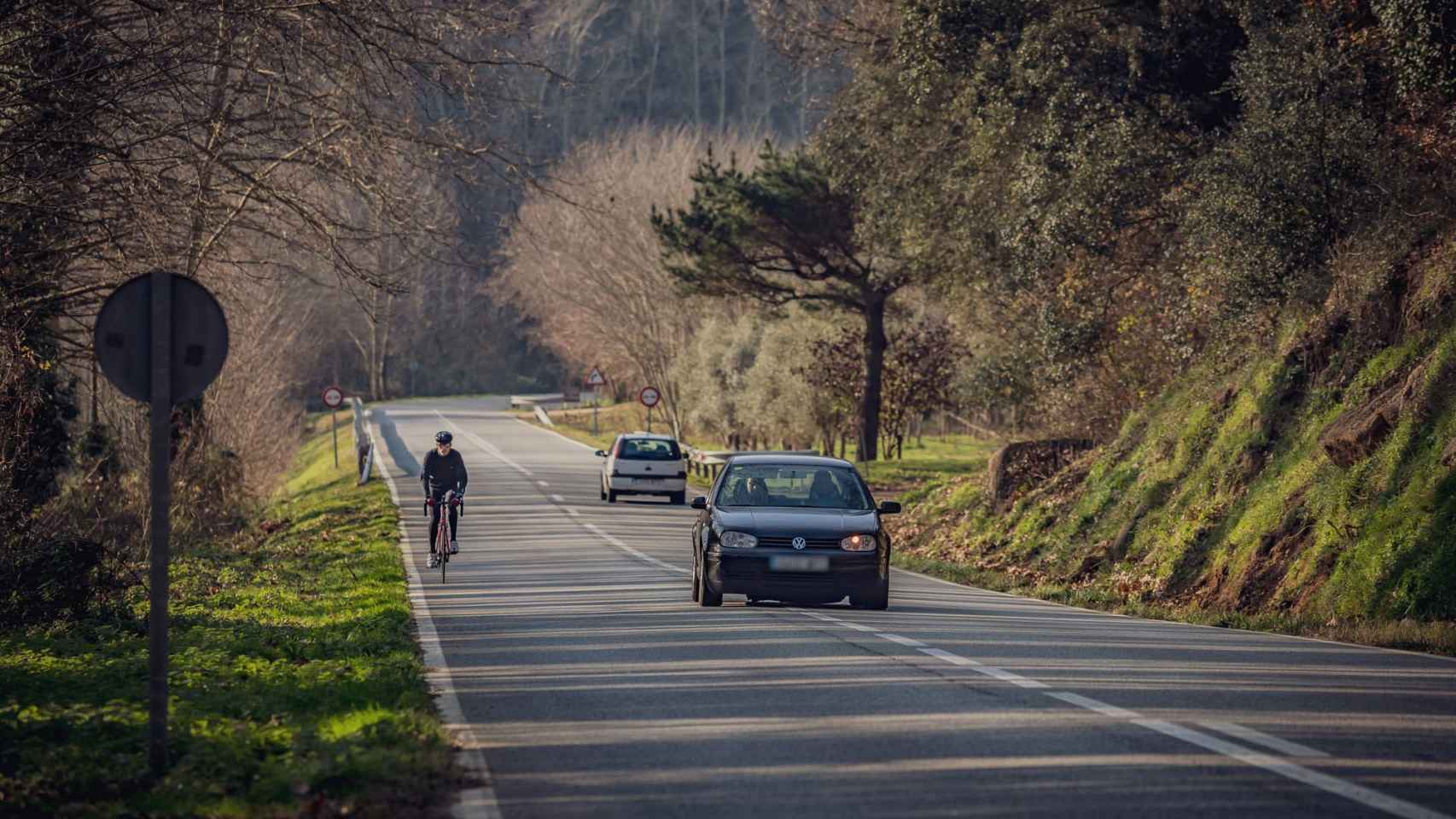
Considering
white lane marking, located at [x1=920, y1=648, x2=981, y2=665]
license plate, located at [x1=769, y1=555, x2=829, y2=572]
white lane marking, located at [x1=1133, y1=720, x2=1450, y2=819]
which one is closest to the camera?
white lane marking, located at [x1=1133, y1=720, x2=1450, y2=819]

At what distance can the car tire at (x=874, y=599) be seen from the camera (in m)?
15.7

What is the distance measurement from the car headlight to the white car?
75.4 ft

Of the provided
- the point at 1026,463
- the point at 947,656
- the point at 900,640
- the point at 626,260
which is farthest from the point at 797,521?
the point at 626,260

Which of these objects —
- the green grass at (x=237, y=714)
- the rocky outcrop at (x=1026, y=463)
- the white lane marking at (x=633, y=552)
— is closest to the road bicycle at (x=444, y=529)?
the green grass at (x=237, y=714)

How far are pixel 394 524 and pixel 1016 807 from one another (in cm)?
2511

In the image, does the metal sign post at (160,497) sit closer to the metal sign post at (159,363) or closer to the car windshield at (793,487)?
the metal sign post at (159,363)

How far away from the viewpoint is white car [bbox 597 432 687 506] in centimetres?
3847

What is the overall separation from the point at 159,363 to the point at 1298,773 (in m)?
5.54

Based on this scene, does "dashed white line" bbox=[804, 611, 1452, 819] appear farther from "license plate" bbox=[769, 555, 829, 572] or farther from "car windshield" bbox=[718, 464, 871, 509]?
"car windshield" bbox=[718, 464, 871, 509]

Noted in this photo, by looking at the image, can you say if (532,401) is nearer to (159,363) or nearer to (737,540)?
(737,540)

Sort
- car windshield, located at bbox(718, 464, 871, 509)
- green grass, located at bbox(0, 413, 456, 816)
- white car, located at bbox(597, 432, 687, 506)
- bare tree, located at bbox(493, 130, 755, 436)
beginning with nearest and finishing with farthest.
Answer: green grass, located at bbox(0, 413, 456, 816), car windshield, located at bbox(718, 464, 871, 509), white car, located at bbox(597, 432, 687, 506), bare tree, located at bbox(493, 130, 755, 436)

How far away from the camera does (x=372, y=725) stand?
8.89 m

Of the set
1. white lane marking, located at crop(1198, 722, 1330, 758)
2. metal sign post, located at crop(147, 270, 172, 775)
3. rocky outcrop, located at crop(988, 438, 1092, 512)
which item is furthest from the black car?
rocky outcrop, located at crop(988, 438, 1092, 512)

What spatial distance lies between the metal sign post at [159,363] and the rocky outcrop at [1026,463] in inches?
849
